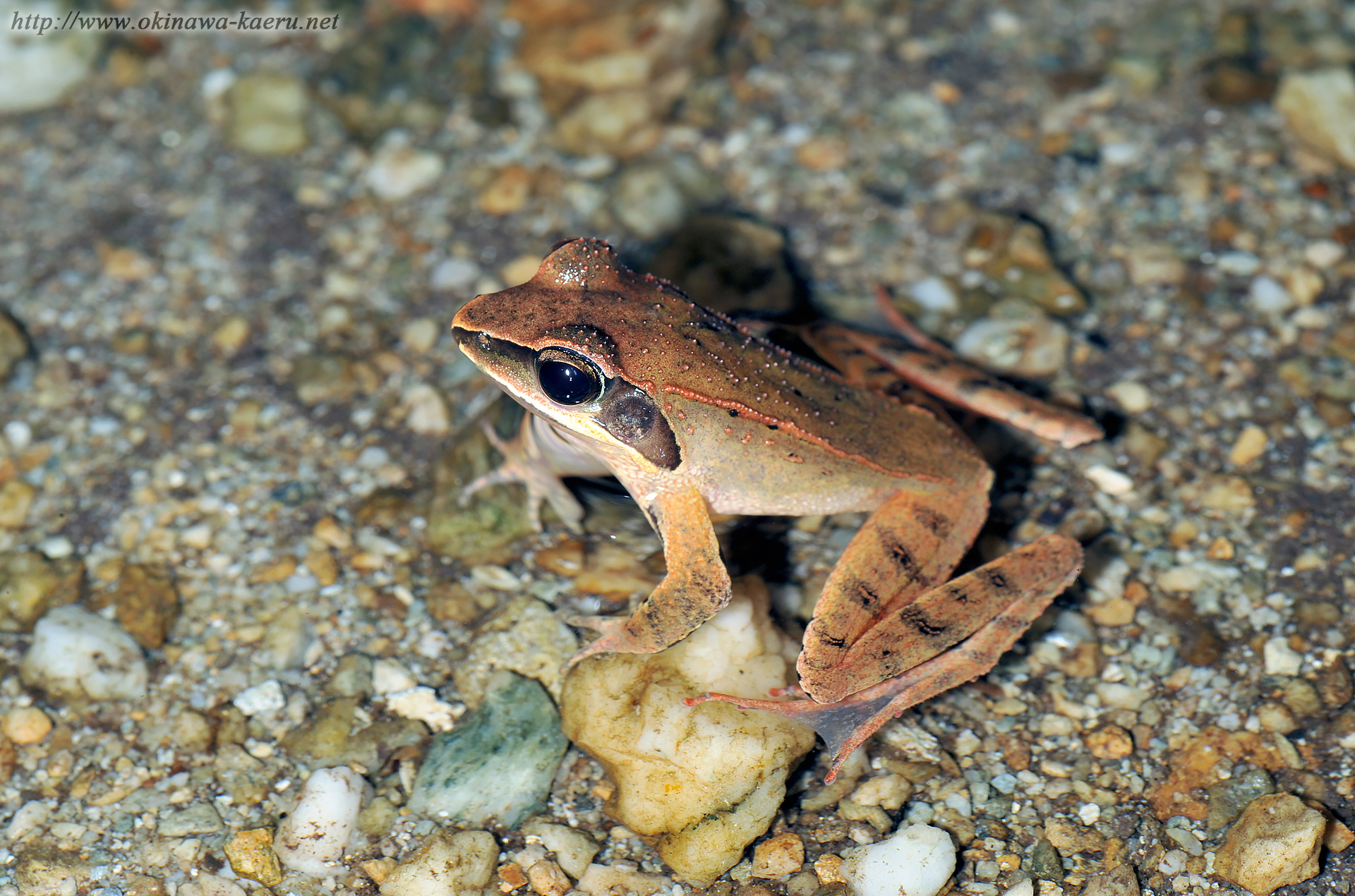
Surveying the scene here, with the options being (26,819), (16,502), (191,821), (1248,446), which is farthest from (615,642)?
(1248,446)

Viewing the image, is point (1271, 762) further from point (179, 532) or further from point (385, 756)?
point (179, 532)

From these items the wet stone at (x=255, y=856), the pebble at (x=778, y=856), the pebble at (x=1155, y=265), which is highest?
the pebble at (x=1155, y=265)

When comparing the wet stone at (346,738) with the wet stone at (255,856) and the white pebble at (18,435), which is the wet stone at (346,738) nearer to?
the wet stone at (255,856)

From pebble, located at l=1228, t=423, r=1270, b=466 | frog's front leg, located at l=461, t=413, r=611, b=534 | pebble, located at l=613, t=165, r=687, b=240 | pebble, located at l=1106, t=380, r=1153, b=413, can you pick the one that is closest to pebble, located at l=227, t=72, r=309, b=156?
→ pebble, located at l=613, t=165, r=687, b=240

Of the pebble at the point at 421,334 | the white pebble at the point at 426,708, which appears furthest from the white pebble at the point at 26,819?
the pebble at the point at 421,334

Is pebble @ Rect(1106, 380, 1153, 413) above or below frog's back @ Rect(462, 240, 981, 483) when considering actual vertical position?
below

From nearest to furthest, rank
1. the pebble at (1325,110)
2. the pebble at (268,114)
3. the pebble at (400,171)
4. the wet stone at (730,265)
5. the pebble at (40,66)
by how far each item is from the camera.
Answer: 1. the wet stone at (730,265)
2. the pebble at (1325,110)
3. the pebble at (400,171)
4. the pebble at (268,114)
5. the pebble at (40,66)

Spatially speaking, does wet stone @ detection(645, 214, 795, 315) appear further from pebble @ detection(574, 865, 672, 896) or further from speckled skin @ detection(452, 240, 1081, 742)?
pebble @ detection(574, 865, 672, 896)
